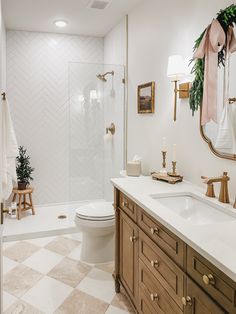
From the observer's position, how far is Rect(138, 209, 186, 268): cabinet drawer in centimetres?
130

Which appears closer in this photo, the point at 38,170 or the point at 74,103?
the point at 74,103

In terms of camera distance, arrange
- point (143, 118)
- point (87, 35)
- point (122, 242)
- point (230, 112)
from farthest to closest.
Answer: point (87, 35) < point (143, 118) < point (122, 242) < point (230, 112)

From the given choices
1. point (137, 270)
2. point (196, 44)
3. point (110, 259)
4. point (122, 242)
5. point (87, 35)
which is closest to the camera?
point (137, 270)

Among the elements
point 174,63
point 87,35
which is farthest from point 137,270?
point 87,35

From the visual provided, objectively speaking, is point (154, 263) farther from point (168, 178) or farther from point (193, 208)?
point (168, 178)

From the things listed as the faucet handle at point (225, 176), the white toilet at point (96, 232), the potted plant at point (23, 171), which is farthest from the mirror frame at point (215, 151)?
the potted plant at point (23, 171)

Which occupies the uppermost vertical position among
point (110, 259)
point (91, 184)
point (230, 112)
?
point (230, 112)

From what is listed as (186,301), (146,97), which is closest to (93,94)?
(146,97)

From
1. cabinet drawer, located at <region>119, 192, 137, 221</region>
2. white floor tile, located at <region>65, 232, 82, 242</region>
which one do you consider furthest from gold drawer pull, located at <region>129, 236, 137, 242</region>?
white floor tile, located at <region>65, 232, 82, 242</region>

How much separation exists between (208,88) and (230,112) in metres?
0.25

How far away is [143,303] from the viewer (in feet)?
5.89

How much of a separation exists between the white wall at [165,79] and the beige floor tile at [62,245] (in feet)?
3.71

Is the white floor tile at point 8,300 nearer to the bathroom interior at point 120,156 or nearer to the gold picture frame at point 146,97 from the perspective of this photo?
the bathroom interior at point 120,156

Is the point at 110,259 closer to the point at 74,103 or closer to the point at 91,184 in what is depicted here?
the point at 91,184
